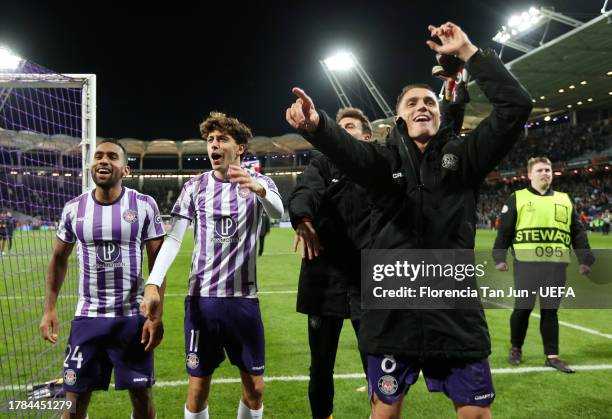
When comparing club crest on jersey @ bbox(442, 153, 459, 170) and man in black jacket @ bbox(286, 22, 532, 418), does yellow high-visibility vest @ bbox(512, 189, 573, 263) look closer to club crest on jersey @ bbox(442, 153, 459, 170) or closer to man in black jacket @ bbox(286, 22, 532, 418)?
man in black jacket @ bbox(286, 22, 532, 418)

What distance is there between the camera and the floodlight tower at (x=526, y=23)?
26156 millimetres

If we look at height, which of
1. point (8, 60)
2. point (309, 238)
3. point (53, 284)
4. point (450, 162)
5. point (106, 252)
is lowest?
point (53, 284)

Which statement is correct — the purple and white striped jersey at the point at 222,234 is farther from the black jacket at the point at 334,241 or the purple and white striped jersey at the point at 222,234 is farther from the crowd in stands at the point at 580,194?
the crowd in stands at the point at 580,194

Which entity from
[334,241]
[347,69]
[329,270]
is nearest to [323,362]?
[329,270]

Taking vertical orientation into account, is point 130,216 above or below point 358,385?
above

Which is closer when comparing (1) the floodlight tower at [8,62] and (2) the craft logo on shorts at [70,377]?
(2) the craft logo on shorts at [70,377]

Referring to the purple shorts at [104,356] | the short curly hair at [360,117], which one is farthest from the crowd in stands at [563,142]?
the purple shorts at [104,356]

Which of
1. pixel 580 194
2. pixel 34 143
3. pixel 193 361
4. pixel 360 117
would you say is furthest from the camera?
pixel 580 194

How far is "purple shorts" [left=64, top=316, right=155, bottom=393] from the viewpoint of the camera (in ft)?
9.32

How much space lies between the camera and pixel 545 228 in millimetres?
4848

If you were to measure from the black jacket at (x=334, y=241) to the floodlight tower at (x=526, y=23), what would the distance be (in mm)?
27308

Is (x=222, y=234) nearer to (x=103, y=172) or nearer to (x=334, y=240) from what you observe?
(x=334, y=240)

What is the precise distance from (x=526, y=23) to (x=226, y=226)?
101 ft

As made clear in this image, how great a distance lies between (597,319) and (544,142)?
43.4m
